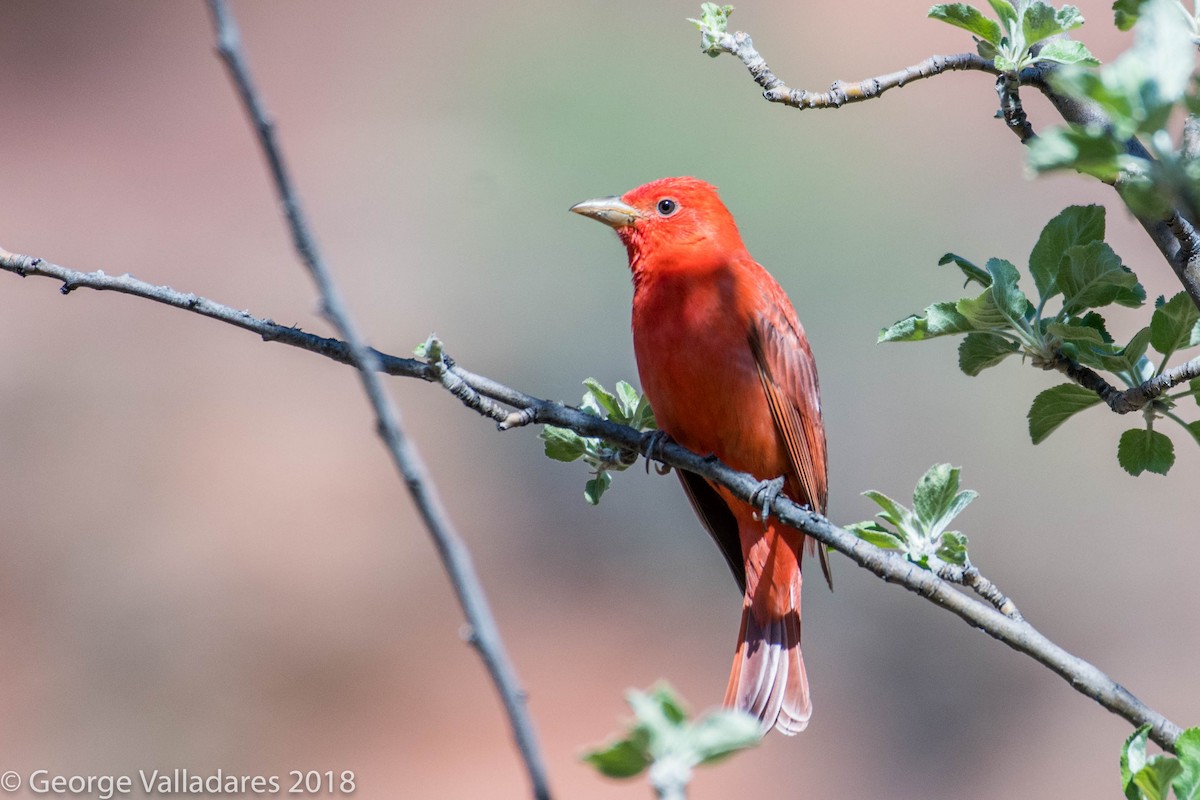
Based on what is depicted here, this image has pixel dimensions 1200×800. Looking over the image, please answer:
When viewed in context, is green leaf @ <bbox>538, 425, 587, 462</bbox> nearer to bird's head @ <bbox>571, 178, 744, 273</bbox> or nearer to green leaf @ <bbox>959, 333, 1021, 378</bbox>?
green leaf @ <bbox>959, 333, 1021, 378</bbox>

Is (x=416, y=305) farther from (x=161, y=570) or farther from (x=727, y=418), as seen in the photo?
(x=727, y=418)

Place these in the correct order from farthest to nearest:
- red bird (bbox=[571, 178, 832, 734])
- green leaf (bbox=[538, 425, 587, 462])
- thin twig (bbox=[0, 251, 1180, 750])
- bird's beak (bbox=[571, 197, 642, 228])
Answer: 1. bird's beak (bbox=[571, 197, 642, 228])
2. red bird (bbox=[571, 178, 832, 734])
3. green leaf (bbox=[538, 425, 587, 462])
4. thin twig (bbox=[0, 251, 1180, 750])

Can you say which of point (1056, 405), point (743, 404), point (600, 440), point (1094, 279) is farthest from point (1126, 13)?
point (743, 404)

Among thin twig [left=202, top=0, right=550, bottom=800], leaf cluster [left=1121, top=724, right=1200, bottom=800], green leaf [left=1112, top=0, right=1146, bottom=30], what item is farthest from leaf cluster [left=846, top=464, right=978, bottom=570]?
thin twig [left=202, top=0, right=550, bottom=800]

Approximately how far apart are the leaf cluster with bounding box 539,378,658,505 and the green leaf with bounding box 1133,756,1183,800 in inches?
51.7

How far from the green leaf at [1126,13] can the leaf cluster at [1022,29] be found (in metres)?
0.45

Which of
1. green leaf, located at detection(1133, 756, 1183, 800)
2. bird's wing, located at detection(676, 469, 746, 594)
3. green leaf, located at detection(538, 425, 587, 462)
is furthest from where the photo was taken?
bird's wing, located at detection(676, 469, 746, 594)

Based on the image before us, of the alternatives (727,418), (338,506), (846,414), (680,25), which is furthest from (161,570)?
(680,25)

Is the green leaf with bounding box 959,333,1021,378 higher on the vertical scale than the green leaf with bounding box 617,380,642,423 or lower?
lower

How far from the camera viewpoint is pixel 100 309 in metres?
10.7

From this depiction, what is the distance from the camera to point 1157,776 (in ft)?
5.81

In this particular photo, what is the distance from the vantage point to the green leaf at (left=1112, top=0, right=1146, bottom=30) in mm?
1800

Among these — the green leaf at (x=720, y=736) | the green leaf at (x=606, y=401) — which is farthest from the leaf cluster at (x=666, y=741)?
the green leaf at (x=606, y=401)

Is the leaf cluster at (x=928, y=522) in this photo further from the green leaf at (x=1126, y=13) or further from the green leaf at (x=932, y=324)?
the green leaf at (x=1126, y=13)
